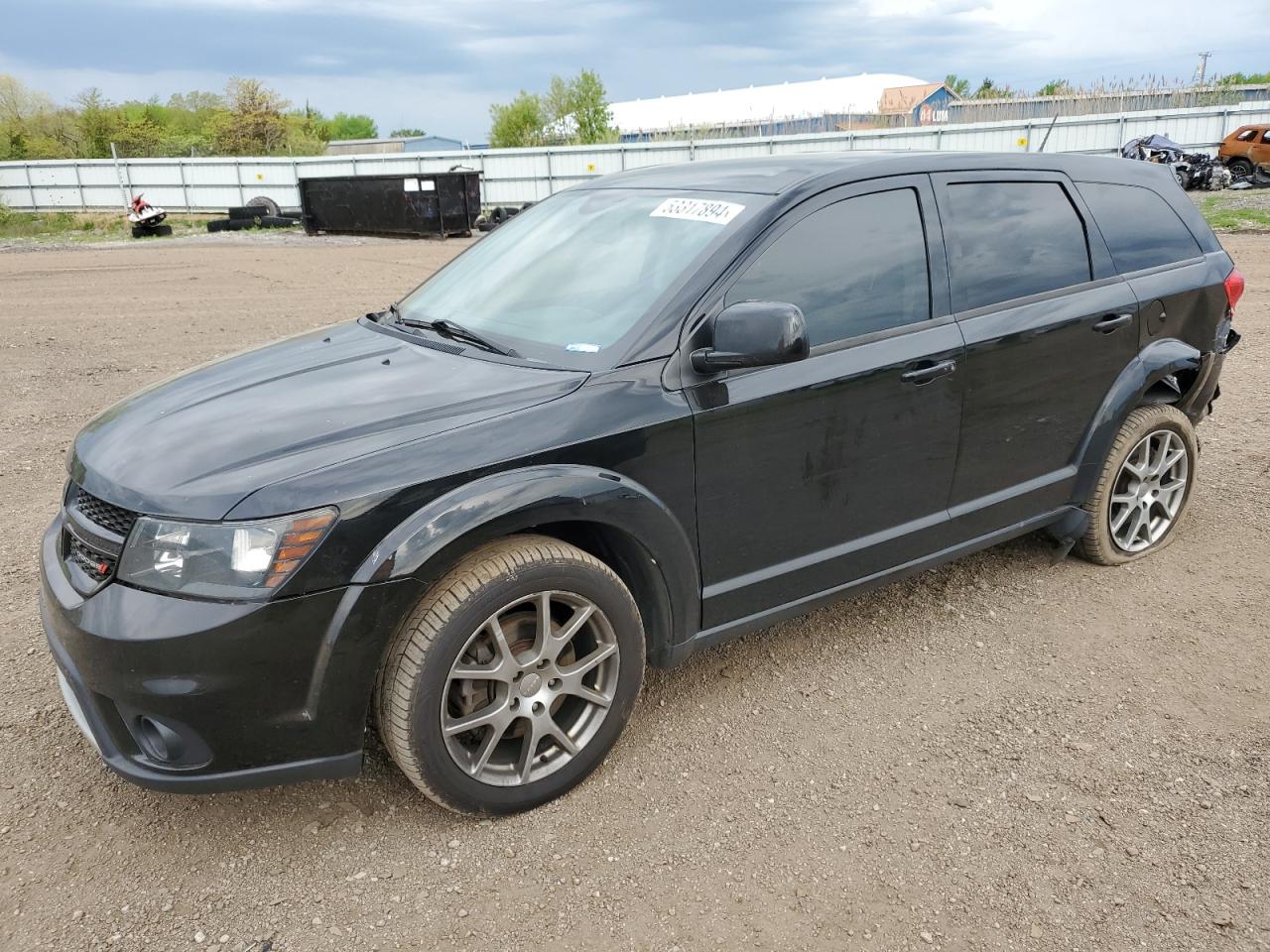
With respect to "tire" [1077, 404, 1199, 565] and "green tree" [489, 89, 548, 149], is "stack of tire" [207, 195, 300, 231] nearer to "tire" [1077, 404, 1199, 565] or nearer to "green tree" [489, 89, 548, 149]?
"tire" [1077, 404, 1199, 565]

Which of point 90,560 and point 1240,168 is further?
point 1240,168

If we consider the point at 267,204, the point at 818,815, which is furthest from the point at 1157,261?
the point at 267,204

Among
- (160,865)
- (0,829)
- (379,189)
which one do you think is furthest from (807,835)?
(379,189)

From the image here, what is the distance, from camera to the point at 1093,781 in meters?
2.92

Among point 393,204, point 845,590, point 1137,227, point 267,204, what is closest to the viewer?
point 845,590

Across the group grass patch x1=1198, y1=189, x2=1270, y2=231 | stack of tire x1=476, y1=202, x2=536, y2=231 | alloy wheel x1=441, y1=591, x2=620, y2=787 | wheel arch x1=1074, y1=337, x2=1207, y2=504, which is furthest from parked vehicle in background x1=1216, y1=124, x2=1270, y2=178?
alloy wheel x1=441, y1=591, x2=620, y2=787

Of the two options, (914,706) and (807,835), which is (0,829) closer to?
(807,835)

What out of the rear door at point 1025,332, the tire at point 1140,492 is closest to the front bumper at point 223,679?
the rear door at point 1025,332

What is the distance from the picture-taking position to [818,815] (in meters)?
2.80

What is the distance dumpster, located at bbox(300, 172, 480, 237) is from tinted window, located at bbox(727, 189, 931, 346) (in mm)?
20296

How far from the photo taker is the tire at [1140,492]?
4.16 meters

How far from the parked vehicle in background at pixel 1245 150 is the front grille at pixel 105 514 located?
29.7 metres

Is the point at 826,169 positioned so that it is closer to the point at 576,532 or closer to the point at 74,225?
the point at 576,532

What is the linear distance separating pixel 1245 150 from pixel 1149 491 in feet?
86.9
